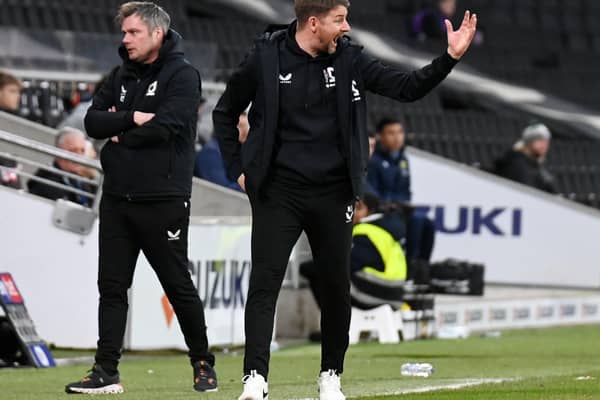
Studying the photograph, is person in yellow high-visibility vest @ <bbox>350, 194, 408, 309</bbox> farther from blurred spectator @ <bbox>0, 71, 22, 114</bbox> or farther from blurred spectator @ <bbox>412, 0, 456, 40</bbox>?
blurred spectator @ <bbox>412, 0, 456, 40</bbox>

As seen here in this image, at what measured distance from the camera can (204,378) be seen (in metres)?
8.44

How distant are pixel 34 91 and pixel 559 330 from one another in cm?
519

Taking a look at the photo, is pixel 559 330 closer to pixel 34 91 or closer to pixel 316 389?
pixel 34 91

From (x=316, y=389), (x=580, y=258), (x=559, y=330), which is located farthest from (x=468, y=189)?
(x=316, y=389)

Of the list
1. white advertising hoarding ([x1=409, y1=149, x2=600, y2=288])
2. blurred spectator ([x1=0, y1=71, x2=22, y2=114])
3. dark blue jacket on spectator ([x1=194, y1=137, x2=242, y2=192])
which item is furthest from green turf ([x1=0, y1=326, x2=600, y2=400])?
white advertising hoarding ([x1=409, y1=149, x2=600, y2=288])

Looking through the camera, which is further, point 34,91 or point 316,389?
point 34,91

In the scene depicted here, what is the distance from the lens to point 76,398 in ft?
26.3

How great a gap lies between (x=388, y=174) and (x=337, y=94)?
7.99m

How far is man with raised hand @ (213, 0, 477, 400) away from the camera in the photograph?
7.19 meters

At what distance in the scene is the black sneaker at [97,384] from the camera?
27.0ft

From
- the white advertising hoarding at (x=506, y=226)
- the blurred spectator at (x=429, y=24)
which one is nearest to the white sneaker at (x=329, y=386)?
the white advertising hoarding at (x=506, y=226)

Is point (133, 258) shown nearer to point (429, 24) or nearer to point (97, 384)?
point (97, 384)

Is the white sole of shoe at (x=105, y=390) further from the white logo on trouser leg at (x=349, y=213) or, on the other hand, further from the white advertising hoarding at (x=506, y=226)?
the white advertising hoarding at (x=506, y=226)

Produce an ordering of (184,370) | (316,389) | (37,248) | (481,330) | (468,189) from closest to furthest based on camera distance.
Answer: (316,389) < (184,370) < (37,248) < (481,330) < (468,189)
